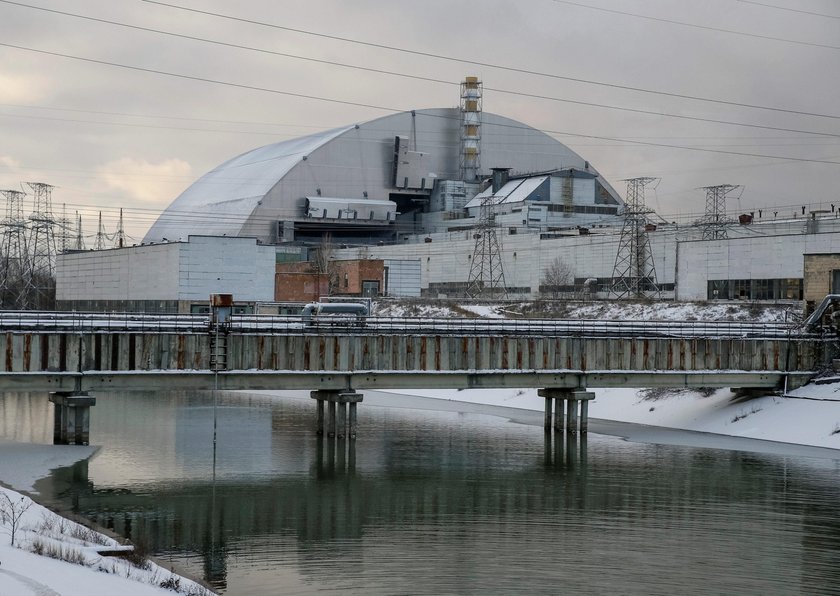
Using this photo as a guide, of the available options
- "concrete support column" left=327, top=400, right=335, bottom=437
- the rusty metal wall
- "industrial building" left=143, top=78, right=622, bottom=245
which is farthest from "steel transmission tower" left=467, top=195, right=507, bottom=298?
"concrete support column" left=327, top=400, right=335, bottom=437

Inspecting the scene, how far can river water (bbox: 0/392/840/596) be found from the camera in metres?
24.3

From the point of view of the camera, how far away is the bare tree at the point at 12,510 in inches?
897

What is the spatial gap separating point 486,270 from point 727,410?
2769 inches

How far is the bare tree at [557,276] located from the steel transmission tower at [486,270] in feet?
15.3

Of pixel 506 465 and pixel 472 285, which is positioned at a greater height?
pixel 472 285

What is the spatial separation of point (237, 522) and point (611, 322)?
29151mm

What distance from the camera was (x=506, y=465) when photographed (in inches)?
1609

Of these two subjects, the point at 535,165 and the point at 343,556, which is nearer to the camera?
the point at 343,556

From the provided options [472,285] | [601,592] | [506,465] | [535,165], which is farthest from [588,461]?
[535,165]

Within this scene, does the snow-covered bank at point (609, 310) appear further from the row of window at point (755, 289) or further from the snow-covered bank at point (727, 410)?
the snow-covered bank at point (727, 410)

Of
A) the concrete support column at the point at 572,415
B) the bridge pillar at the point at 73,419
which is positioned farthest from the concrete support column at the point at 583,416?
the bridge pillar at the point at 73,419

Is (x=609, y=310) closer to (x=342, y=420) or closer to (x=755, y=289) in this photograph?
(x=755, y=289)

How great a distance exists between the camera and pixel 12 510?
2402 cm

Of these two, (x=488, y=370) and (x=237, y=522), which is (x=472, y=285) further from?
(x=237, y=522)
